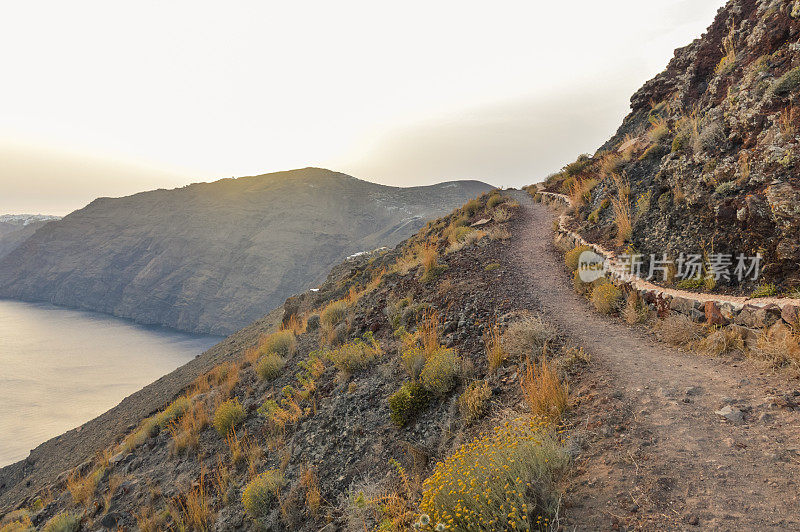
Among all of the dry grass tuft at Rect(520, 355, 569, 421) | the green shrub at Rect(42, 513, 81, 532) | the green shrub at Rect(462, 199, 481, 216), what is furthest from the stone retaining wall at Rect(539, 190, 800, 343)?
the green shrub at Rect(462, 199, 481, 216)

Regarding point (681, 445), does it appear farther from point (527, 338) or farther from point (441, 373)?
point (441, 373)

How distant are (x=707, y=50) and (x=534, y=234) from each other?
8290 millimetres

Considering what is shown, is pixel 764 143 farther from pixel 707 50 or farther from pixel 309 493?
pixel 309 493

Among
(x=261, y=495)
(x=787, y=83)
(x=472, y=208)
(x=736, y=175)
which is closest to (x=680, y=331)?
(x=736, y=175)

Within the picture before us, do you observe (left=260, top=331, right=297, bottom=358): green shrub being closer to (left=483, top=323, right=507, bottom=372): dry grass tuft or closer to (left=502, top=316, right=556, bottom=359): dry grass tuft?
(left=483, top=323, right=507, bottom=372): dry grass tuft

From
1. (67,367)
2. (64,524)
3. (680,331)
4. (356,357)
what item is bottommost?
(67,367)

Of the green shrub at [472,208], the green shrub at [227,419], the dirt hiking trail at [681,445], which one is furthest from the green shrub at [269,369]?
the green shrub at [472,208]

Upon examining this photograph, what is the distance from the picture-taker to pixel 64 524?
7262 mm

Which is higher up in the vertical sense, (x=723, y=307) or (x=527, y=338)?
(x=723, y=307)

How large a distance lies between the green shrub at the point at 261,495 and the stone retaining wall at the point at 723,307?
22.4ft

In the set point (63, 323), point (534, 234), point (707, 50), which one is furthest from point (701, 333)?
point (63, 323)

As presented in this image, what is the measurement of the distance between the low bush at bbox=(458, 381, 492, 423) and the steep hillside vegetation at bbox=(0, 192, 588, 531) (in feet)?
0.07

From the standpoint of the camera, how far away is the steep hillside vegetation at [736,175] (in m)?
5.45

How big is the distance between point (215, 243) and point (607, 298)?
349ft
